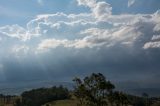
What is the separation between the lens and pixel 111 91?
13488 centimetres

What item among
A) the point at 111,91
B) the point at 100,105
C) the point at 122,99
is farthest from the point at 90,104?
the point at 122,99

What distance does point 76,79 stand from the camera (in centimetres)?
13175

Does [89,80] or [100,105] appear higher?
[89,80]

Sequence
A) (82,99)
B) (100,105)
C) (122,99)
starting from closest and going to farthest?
(100,105) → (82,99) → (122,99)

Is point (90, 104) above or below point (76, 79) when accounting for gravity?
below

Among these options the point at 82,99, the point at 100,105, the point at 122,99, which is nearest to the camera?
the point at 100,105

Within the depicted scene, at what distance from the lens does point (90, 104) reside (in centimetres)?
12619

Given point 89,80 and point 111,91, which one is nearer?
point 89,80

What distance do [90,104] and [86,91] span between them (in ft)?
15.3

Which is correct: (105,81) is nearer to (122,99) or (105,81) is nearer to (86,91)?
(86,91)

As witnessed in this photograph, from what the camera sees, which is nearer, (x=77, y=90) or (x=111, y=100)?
(x=77, y=90)

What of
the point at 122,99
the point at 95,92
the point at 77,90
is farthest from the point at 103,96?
the point at 122,99

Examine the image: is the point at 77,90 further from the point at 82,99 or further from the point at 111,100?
the point at 111,100

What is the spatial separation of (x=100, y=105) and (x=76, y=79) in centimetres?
1341
